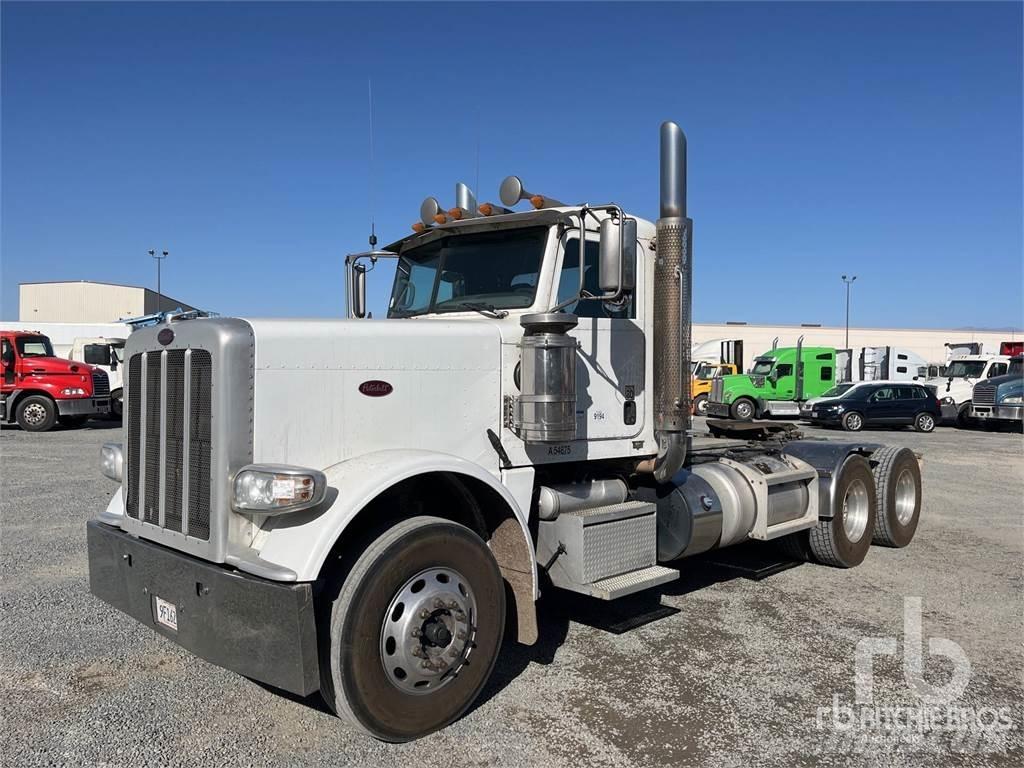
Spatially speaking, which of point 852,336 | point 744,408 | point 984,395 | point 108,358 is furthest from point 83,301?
point 852,336

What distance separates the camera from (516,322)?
4668 mm

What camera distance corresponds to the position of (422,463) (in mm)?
3814

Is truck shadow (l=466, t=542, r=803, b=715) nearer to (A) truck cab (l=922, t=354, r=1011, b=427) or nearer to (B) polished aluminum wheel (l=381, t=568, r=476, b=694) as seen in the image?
(B) polished aluminum wheel (l=381, t=568, r=476, b=694)

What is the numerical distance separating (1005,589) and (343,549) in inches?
215

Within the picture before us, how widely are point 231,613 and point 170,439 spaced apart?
967 millimetres

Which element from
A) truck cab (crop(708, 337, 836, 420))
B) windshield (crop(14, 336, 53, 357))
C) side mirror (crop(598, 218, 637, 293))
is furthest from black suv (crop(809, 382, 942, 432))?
side mirror (crop(598, 218, 637, 293))

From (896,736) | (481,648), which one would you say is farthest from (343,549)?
(896,736)

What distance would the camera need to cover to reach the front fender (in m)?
3.35

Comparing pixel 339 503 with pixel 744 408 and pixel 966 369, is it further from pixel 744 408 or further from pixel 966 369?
pixel 966 369

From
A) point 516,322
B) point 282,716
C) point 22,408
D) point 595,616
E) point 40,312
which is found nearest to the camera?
point 282,716

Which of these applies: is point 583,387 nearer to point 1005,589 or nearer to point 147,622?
point 147,622

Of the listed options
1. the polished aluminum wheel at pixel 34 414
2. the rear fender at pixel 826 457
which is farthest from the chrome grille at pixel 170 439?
the polished aluminum wheel at pixel 34 414

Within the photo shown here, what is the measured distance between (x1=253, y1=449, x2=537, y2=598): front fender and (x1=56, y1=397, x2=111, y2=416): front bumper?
18.4m

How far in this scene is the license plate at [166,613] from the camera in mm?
3652
